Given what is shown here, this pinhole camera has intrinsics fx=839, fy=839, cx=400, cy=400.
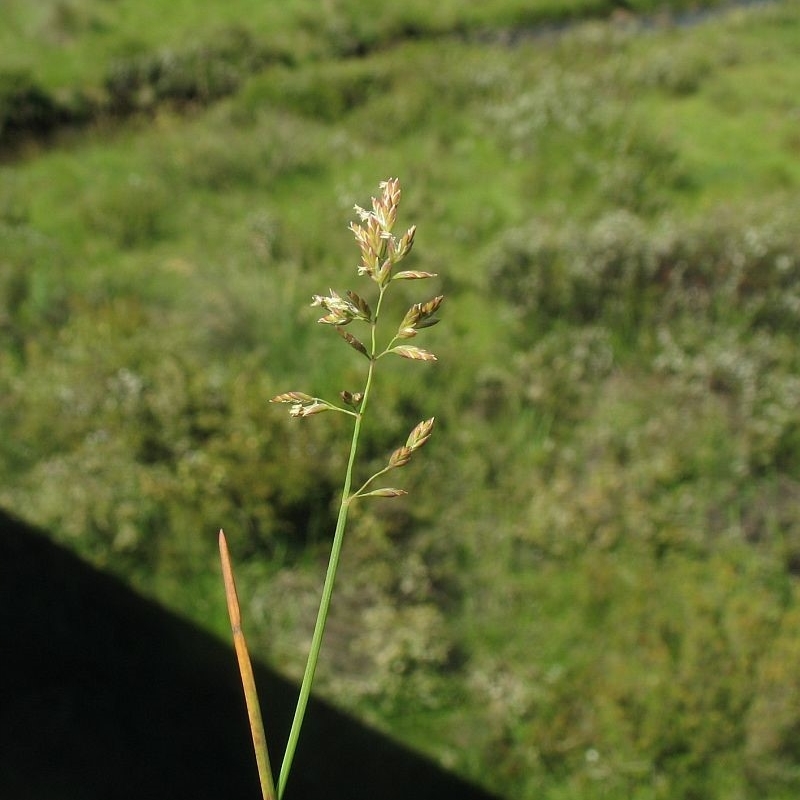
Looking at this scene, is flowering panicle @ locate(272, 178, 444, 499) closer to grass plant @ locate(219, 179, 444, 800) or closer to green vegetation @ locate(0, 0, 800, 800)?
grass plant @ locate(219, 179, 444, 800)

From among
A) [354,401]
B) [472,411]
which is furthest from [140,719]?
[354,401]

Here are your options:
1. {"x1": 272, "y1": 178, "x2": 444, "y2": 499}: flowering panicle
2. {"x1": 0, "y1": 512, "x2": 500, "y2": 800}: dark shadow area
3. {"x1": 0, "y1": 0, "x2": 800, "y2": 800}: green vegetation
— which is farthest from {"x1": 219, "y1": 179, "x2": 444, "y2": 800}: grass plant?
{"x1": 0, "y1": 0, "x2": 800, "y2": 800}: green vegetation

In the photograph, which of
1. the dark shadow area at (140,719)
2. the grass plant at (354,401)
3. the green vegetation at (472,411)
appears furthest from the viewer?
the green vegetation at (472,411)

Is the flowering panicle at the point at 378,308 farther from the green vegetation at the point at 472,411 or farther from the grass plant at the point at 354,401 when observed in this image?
the green vegetation at the point at 472,411

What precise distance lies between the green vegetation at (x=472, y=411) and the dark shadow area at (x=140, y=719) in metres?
0.17

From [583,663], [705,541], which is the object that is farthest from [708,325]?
[583,663]

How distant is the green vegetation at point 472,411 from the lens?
4.69m

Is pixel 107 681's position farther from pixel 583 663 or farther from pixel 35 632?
pixel 583 663

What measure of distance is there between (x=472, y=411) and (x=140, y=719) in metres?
3.25

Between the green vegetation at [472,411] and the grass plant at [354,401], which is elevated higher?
the grass plant at [354,401]

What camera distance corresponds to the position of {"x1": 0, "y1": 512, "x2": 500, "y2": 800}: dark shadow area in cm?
431

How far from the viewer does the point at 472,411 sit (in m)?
6.54

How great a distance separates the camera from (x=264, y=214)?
8695 millimetres

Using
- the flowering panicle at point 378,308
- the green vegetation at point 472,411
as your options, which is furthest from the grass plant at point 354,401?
the green vegetation at point 472,411
